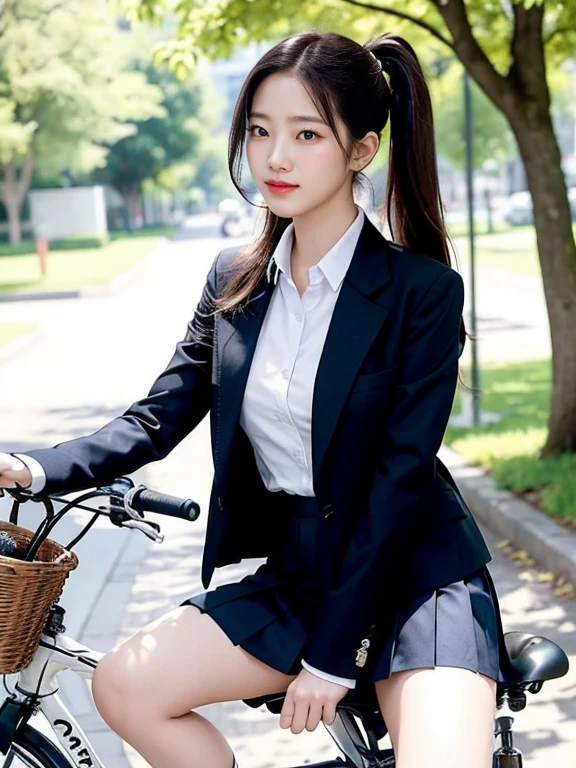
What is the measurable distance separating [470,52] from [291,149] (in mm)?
5199

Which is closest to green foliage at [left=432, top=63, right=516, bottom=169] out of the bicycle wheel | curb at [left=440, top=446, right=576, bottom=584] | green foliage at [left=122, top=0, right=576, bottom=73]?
green foliage at [left=122, top=0, right=576, bottom=73]

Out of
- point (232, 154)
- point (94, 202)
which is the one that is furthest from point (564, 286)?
point (94, 202)

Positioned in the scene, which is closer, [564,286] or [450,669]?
[450,669]

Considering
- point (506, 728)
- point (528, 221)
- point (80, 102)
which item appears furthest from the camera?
point (528, 221)

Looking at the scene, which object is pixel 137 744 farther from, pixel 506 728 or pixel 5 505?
pixel 5 505

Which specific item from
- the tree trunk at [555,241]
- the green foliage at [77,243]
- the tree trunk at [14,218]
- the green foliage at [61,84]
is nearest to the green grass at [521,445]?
the tree trunk at [555,241]

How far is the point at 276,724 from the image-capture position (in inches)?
173

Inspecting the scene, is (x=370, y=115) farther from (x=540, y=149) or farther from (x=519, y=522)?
(x=540, y=149)

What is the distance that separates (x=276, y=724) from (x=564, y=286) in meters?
3.82

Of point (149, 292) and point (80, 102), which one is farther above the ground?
point (80, 102)

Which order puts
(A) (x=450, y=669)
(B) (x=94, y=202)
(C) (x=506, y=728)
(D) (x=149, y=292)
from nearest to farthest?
(A) (x=450, y=669), (C) (x=506, y=728), (D) (x=149, y=292), (B) (x=94, y=202)

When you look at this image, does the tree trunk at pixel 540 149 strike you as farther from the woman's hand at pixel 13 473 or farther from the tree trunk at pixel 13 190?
the tree trunk at pixel 13 190

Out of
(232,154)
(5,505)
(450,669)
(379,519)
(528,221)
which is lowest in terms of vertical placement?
(528,221)

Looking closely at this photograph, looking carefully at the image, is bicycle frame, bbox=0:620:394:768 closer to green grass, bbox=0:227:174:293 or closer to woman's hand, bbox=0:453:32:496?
woman's hand, bbox=0:453:32:496
